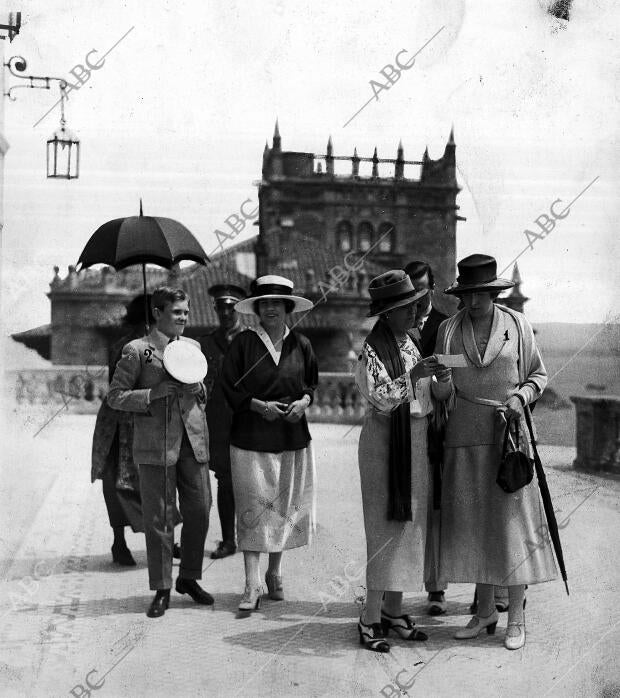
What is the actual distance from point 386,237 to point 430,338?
27006 mm

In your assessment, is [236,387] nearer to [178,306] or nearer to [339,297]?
[178,306]

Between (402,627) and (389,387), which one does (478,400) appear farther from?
(402,627)

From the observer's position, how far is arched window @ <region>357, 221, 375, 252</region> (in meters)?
31.7

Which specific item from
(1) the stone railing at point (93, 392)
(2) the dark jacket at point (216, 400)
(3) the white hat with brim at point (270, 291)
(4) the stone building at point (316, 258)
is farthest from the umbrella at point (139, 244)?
(4) the stone building at point (316, 258)

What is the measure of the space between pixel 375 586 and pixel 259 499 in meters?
1.04

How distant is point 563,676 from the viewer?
5211mm

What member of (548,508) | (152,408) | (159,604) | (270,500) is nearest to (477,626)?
(548,508)

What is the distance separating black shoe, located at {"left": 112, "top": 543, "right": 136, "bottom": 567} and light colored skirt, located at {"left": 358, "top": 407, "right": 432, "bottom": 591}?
2.30 meters

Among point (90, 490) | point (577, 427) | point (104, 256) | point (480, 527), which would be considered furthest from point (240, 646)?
point (577, 427)

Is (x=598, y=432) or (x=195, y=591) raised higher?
(x=598, y=432)

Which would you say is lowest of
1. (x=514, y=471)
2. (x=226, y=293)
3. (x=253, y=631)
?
(x=253, y=631)

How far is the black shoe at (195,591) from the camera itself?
6.11 metres

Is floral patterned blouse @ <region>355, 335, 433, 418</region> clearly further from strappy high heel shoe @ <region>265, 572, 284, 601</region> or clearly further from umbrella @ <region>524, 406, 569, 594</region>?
strappy high heel shoe @ <region>265, 572, 284, 601</region>

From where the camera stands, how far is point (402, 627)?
5.56 meters
